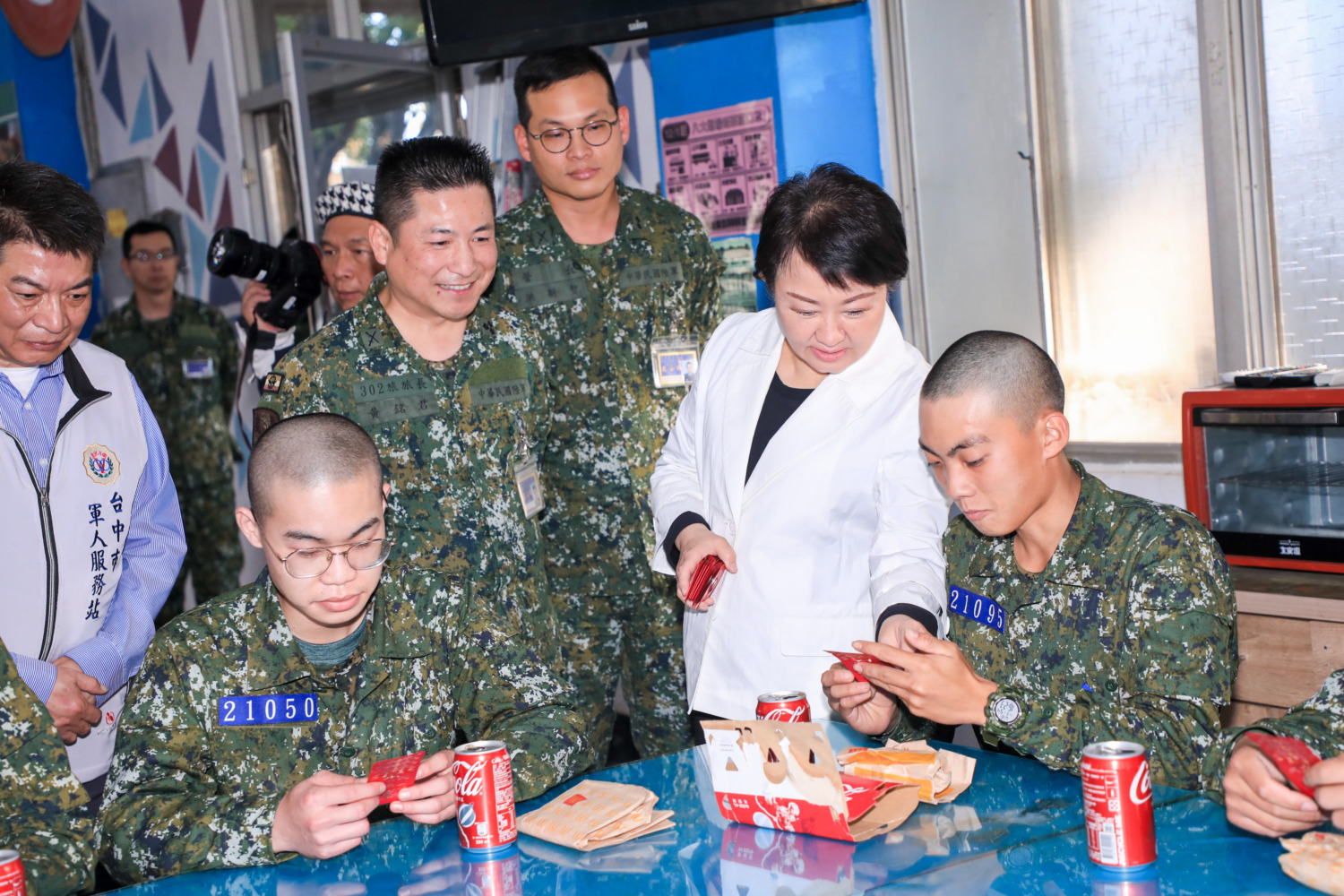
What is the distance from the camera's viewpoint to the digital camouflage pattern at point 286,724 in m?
1.65

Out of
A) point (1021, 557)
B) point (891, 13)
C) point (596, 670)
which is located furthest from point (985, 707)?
point (891, 13)

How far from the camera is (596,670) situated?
3016mm

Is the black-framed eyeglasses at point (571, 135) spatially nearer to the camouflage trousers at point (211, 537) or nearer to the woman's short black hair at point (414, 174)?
the woman's short black hair at point (414, 174)

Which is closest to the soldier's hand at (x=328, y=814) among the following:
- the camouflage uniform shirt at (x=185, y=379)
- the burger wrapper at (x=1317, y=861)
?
the burger wrapper at (x=1317, y=861)

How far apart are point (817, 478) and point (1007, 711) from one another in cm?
63

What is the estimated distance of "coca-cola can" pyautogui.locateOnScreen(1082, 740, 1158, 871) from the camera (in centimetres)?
132

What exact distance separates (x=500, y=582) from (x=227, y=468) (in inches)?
132

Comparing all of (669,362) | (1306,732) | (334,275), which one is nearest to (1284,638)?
(1306,732)

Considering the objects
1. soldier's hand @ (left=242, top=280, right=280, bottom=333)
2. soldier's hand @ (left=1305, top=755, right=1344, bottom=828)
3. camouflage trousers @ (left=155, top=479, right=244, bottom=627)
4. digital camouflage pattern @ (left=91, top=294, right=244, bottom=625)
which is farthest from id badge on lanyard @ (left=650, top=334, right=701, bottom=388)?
camouflage trousers @ (left=155, top=479, right=244, bottom=627)

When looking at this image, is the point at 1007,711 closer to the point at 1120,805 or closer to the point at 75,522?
the point at 1120,805

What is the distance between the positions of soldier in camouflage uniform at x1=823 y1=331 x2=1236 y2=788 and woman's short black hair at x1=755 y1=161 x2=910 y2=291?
0.24m

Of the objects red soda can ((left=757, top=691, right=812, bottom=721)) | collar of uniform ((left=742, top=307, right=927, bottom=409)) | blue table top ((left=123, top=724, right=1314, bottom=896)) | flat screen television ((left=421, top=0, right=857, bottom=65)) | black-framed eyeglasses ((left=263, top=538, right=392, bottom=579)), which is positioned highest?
flat screen television ((left=421, top=0, right=857, bottom=65))

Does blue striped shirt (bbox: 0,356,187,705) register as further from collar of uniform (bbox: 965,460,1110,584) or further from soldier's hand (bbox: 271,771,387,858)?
collar of uniform (bbox: 965,460,1110,584)

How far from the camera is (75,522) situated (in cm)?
241
